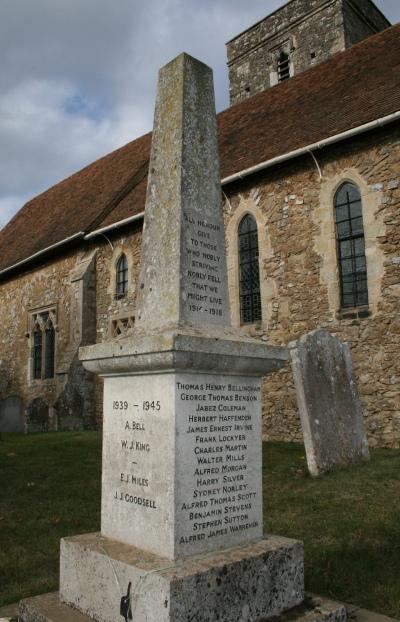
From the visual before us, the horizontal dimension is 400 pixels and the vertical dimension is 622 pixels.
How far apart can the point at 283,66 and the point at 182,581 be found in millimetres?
23400

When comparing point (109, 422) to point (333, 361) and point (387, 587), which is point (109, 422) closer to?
point (387, 587)

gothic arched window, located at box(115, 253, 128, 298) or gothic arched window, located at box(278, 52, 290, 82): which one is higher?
gothic arched window, located at box(278, 52, 290, 82)

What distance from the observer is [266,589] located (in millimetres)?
3057

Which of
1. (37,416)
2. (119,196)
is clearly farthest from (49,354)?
(119,196)

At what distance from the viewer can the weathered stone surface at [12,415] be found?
15875mm

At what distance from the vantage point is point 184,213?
3562mm

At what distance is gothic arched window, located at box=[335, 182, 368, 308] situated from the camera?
1114 cm

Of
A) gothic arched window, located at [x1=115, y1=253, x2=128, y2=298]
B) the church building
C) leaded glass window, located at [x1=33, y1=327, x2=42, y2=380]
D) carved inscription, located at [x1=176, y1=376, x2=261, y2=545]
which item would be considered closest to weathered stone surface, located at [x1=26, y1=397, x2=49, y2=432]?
the church building

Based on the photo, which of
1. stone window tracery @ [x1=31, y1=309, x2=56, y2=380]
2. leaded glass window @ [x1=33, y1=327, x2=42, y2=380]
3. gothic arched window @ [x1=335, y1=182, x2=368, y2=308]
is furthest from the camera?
leaded glass window @ [x1=33, y1=327, x2=42, y2=380]

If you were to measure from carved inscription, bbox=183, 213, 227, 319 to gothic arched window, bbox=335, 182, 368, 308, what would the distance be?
8006 mm

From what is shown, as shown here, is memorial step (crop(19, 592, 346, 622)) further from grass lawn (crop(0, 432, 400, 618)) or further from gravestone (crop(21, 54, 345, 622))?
grass lawn (crop(0, 432, 400, 618))

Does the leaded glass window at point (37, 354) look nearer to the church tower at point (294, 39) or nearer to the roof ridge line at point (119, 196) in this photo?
the roof ridge line at point (119, 196)

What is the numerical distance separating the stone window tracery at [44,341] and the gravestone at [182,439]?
1540 centimetres

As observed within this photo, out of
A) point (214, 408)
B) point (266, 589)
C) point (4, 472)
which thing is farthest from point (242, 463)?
point (4, 472)
